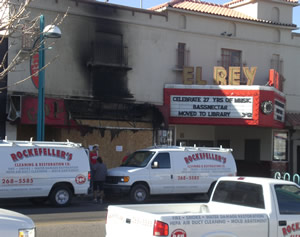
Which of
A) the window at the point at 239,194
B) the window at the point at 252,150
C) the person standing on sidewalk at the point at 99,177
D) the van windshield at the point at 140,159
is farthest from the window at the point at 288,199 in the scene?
the window at the point at 252,150

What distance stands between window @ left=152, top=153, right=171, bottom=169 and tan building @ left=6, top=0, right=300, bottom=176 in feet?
15.9

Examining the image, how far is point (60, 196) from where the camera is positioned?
1516 centimetres

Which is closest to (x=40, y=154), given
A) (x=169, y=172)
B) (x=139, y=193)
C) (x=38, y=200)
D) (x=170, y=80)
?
(x=38, y=200)

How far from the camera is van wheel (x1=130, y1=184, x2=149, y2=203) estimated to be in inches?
637

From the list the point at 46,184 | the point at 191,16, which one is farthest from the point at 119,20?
the point at 46,184

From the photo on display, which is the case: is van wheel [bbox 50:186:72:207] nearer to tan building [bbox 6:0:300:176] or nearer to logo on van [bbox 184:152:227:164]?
logo on van [bbox 184:152:227:164]

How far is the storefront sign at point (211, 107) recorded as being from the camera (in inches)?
878

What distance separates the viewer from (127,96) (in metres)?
21.9

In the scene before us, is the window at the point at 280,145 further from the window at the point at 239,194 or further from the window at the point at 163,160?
the window at the point at 239,194

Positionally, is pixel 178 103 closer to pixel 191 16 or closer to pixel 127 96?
pixel 127 96

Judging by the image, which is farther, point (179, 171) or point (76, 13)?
point (76, 13)

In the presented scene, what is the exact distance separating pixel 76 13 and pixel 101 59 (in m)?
2.25

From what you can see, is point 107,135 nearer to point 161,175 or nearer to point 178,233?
point 161,175

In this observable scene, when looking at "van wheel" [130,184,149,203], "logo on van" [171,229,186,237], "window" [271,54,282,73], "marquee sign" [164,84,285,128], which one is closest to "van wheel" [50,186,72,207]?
"van wheel" [130,184,149,203]
